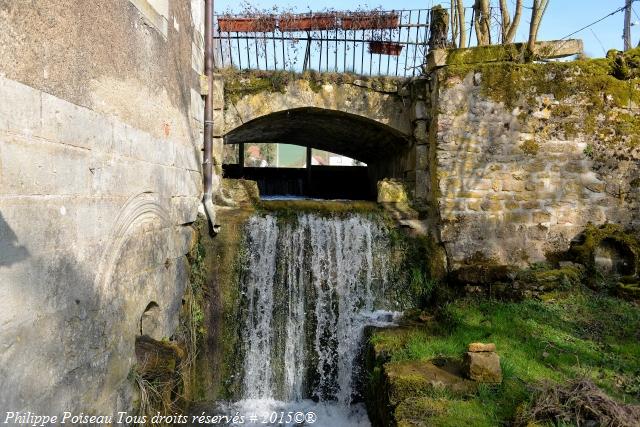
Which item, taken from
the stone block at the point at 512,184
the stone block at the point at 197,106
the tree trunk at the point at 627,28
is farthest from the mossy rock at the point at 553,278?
the tree trunk at the point at 627,28

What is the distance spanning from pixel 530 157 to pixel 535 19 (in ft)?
6.35

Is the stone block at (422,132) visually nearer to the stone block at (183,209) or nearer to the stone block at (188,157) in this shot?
the stone block at (188,157)

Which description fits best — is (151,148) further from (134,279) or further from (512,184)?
(512,184)

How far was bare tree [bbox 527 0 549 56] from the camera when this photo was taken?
6.21m

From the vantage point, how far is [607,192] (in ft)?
20.1

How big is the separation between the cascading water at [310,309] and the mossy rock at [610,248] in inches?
96.9

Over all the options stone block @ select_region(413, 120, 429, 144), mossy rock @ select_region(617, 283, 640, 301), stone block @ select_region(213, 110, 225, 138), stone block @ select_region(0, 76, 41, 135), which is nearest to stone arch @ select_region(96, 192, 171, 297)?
stone block @ select_region(0, 76, 41, 135)

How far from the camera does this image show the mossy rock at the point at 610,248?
19.3 feet

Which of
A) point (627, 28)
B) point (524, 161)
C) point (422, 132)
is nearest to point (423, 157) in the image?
point (422, 132)

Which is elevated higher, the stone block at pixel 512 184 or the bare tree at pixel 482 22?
the bare tree at pixel 482 22

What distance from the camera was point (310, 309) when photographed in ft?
18.5

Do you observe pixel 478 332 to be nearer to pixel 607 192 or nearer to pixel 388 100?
pixel 607 192

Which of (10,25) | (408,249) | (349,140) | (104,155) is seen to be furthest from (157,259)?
(349,140)

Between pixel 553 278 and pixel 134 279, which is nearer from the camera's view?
pixel 134 279
